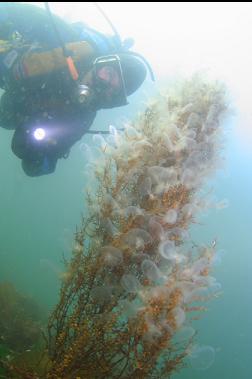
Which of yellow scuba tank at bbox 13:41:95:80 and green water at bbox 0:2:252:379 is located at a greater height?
green water at bbox 0:2:252:379

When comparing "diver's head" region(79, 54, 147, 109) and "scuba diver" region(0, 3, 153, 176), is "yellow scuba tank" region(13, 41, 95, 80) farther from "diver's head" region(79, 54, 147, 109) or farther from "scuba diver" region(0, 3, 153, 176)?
"diver's head" region(79, 54, 147, 109)

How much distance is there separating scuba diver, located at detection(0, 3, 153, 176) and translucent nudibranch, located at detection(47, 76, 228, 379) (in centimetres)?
51

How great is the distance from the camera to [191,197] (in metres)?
3.81

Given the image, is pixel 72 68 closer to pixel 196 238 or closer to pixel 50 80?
pixel 50 80

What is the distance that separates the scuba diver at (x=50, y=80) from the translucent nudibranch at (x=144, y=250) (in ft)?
1.66

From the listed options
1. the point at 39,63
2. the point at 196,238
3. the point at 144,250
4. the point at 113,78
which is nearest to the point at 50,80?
the point at 39,63

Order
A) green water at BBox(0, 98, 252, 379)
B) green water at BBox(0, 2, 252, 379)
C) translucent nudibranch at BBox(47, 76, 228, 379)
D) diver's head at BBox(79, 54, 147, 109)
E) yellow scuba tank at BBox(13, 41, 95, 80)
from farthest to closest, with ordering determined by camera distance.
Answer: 1. green water at BBox(0, 98, 252, 379)
2. green water at BBox(0, 2, 252, 379)
3. diver's head at BBox(79, 54, 147, 109)
4. yellow scuba tank at BBox(13, 41, 95, 80)
5. translucent nudibranch at BBox(47, 76, 228, 379)

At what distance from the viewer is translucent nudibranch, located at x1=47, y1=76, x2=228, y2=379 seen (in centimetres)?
327

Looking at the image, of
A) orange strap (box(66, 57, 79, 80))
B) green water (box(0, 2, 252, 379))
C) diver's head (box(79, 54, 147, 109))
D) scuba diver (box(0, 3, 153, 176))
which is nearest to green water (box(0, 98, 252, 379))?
green water (box(0, 2, 252, 379))

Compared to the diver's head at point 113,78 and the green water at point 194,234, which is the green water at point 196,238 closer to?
the green water at point 194,234

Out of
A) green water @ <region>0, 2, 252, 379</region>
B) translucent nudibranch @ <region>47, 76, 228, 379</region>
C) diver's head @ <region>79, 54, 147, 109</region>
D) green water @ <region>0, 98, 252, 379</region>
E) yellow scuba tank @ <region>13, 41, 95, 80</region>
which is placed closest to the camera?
translucent nudibranch @ <region>47, 76, 228, 379</region>

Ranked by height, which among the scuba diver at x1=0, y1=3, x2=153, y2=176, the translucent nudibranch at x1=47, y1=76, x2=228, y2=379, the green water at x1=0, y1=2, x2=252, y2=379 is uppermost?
the green water at x1=0, y1=2, x2=252, y2=379

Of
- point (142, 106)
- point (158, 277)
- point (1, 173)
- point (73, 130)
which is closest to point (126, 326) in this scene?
point (158, 277)

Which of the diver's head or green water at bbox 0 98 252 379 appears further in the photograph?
green water at bbox 0 98 252 379
